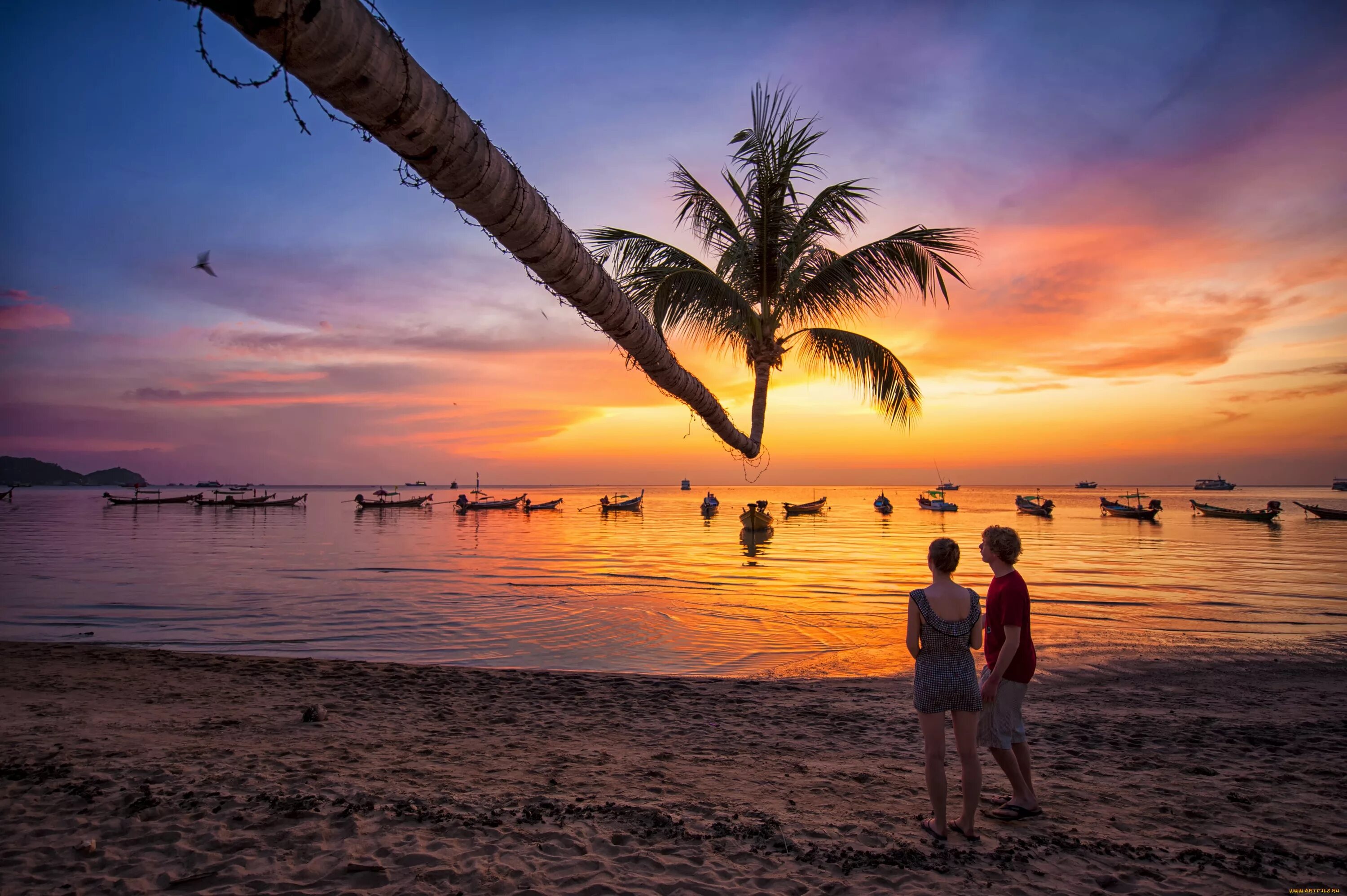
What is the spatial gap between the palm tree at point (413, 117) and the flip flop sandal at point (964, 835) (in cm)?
408

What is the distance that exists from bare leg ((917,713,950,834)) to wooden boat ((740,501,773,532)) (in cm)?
3739

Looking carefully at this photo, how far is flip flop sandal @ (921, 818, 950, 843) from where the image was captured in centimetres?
424

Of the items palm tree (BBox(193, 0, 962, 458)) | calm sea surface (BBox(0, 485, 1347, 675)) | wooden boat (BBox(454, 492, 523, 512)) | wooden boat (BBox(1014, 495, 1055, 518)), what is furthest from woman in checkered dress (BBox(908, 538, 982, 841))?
wooden boat (BBox(454, 492, 523, 512))

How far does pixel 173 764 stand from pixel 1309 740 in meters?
10.6

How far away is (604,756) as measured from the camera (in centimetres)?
619

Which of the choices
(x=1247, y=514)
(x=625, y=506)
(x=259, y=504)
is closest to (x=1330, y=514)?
(x=1247, y=514)

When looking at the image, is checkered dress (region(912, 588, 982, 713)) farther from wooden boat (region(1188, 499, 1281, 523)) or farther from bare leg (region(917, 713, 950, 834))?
wooden boat (region(1188, 499, 1281, 523))

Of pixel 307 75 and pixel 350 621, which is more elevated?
pixel 307 75

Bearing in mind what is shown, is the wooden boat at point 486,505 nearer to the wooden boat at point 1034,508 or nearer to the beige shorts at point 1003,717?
the wooden boat at point 1034,508

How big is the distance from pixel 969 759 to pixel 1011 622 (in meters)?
0.89

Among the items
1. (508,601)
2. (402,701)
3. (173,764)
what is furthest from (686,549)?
(173,764)

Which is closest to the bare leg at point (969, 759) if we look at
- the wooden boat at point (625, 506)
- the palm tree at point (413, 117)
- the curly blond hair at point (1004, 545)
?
the curly blond hair at point (1004, 545)

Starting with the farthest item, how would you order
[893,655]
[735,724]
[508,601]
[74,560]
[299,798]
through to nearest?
1. [74,560]
2. [508,601]
3. [893,655]
4. [735,724]
5. [299,798]

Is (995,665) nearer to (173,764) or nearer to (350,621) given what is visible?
(173,764)
